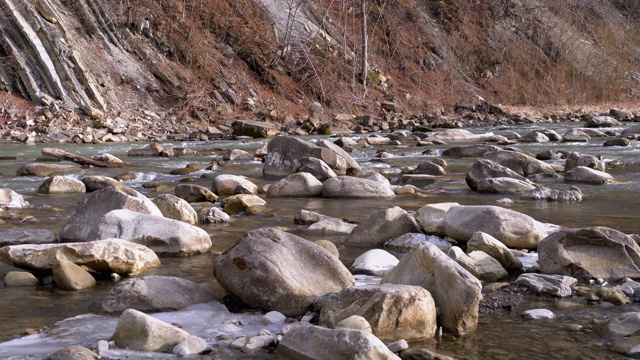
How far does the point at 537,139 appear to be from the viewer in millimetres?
15930

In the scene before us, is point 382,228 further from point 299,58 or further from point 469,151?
point 299,58

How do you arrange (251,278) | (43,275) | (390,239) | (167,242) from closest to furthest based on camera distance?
1. (251,278)
2. (43,275)
3. (167,242)
4. (390,239)

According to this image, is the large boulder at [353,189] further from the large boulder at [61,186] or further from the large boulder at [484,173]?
the large boulder at [61,186]

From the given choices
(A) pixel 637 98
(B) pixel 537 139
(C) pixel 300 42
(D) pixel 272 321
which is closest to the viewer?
(D) pixel 272 321

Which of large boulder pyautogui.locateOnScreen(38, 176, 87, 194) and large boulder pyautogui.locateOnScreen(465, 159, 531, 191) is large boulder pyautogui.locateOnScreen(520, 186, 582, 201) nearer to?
large boulder pyautogui.locateOnScreen(465, 159, 531, 191)

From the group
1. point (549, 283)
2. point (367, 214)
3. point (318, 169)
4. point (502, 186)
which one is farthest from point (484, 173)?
point (549, 283)

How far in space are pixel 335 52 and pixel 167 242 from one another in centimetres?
2322

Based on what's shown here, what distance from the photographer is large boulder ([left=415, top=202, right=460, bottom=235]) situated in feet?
18.3

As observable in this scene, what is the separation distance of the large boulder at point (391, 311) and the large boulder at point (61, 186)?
607 centimetres

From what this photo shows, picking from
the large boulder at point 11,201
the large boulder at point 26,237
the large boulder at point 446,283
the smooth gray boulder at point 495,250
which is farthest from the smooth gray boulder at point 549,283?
the large boulder at point 11,201

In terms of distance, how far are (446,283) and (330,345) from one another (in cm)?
92

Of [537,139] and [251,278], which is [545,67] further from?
[251,278]

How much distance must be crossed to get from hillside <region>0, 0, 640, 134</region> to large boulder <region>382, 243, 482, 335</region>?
15865 mm

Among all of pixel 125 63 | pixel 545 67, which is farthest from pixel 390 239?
pixel 545 67
